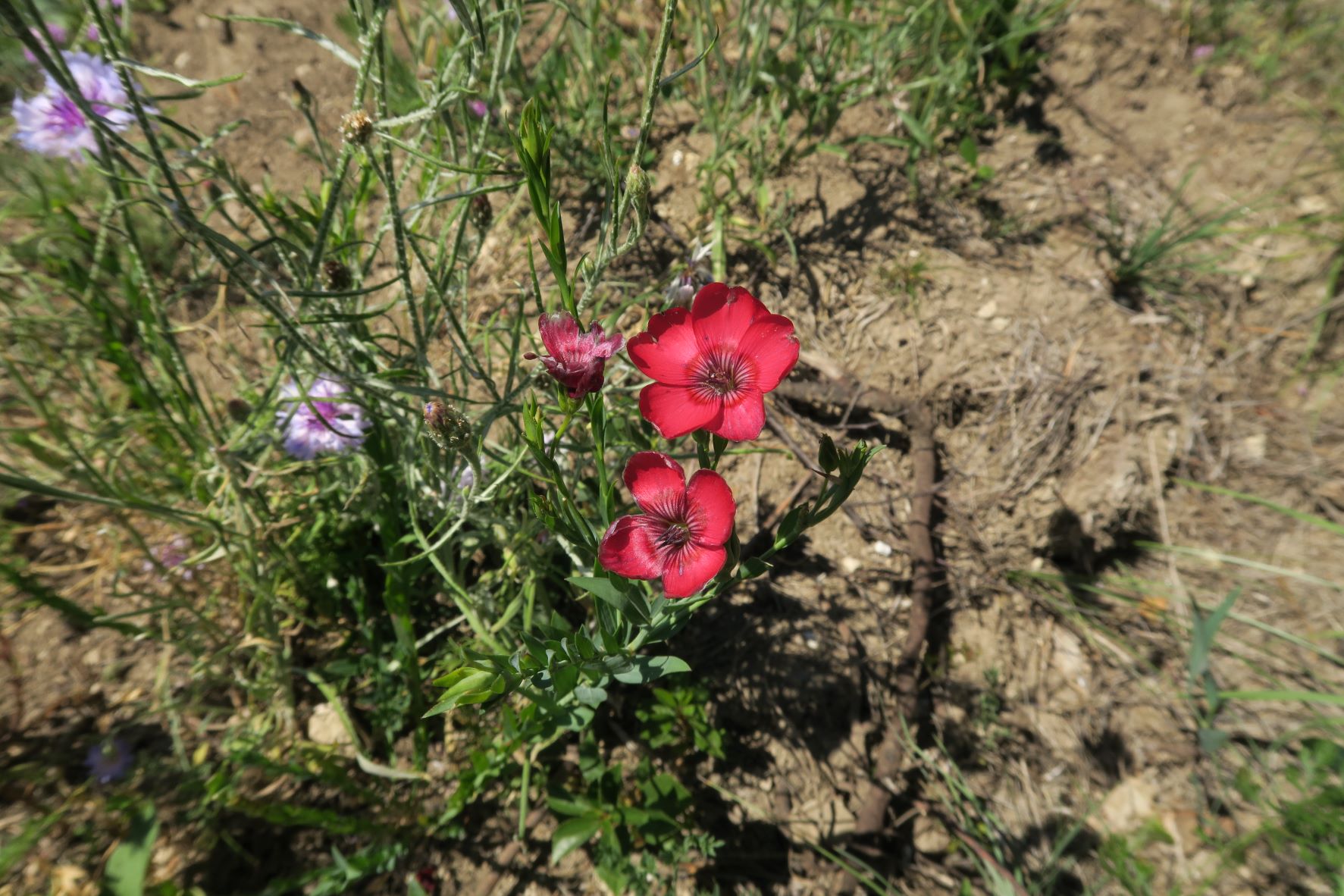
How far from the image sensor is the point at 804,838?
1.51m

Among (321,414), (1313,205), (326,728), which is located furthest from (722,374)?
(1313,205)

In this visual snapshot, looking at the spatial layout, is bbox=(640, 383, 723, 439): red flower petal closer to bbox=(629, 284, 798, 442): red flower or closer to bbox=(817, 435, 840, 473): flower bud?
bbox=(629, 284, 798, 442): red flower

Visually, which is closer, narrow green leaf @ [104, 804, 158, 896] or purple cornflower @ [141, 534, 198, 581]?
narrow green leaf @ [104, 804, 158, 896]

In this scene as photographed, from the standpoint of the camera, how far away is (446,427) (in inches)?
36.4

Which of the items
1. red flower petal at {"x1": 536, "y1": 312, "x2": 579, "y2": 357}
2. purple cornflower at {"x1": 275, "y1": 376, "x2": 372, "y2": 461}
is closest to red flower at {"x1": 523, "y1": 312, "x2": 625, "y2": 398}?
red flower petal at {"x1": 536, "y1": 312, "x2": 579, "y2": 357}

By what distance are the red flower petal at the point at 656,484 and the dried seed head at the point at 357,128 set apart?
21.2 inches

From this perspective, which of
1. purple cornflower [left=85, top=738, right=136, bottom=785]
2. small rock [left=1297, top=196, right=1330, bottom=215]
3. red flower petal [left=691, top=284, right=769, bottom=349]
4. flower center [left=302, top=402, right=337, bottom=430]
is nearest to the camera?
red flower petal [left=691, top=284, right=769, bottom=349]

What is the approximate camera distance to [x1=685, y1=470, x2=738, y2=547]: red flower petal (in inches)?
32.1

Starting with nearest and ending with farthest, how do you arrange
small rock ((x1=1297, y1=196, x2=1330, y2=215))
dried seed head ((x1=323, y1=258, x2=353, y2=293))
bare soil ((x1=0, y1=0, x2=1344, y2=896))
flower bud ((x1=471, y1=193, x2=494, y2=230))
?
dried seed head ((x1=323, y1=258, x2=353, y2=293)) → flower bud ((x1=471, y1=193, x2=494, y2=230)) → bare soil ((x1=0, y1=0, x2=1344, y2=896)) → small rock ((x1=1297, y1=196, x2=1330, y2=215))

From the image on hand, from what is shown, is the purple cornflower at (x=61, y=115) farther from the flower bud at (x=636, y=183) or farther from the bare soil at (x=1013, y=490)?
the flower bud at (x=636, y=183)

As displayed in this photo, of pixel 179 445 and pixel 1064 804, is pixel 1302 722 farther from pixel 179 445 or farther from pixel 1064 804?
pixel 179 445

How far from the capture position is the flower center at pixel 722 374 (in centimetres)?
88


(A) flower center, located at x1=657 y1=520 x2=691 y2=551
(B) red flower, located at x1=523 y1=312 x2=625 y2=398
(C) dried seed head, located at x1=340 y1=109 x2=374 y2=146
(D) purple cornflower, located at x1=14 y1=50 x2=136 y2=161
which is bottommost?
(A) flower center, located at x1=657 y1=520 x2=691 y2=551

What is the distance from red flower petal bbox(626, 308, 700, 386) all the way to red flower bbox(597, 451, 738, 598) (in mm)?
102
